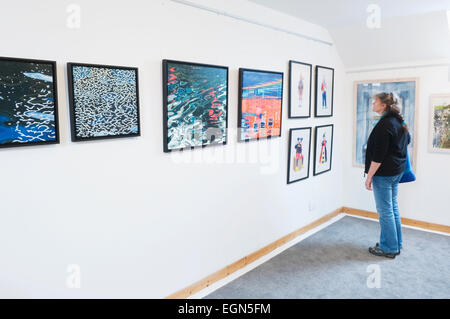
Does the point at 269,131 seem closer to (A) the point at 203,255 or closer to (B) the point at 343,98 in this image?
(A) the point at 203,255

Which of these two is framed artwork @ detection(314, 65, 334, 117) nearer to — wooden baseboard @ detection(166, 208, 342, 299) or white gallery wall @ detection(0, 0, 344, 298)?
white gallery wall @ detection(0, 0, 344, 298)

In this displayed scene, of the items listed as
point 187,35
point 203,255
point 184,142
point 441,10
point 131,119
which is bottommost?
point 203,255

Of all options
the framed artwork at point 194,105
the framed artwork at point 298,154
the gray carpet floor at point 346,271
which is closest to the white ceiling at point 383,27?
the framed artwork at point 194,105

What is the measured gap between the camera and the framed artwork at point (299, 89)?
11.4 feet

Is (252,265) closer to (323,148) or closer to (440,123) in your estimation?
(323,148)

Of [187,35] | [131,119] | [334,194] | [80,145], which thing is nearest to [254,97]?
[187,35]

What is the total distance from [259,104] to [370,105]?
1901 mm

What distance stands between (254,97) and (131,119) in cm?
122

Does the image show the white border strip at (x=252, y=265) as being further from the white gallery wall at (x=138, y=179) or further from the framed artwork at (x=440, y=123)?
the framed artwork at (x=440, y=123)

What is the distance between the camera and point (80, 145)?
195 centimetres

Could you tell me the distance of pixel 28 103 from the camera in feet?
5.65

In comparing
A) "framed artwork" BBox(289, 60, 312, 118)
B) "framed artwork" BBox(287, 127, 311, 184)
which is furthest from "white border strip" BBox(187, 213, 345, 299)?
"framed artwork" BBox(289, 60, 312, 118)

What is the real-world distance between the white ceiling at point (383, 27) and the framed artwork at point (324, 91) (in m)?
0.41

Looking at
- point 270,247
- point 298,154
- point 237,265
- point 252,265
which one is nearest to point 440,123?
point 298,154
